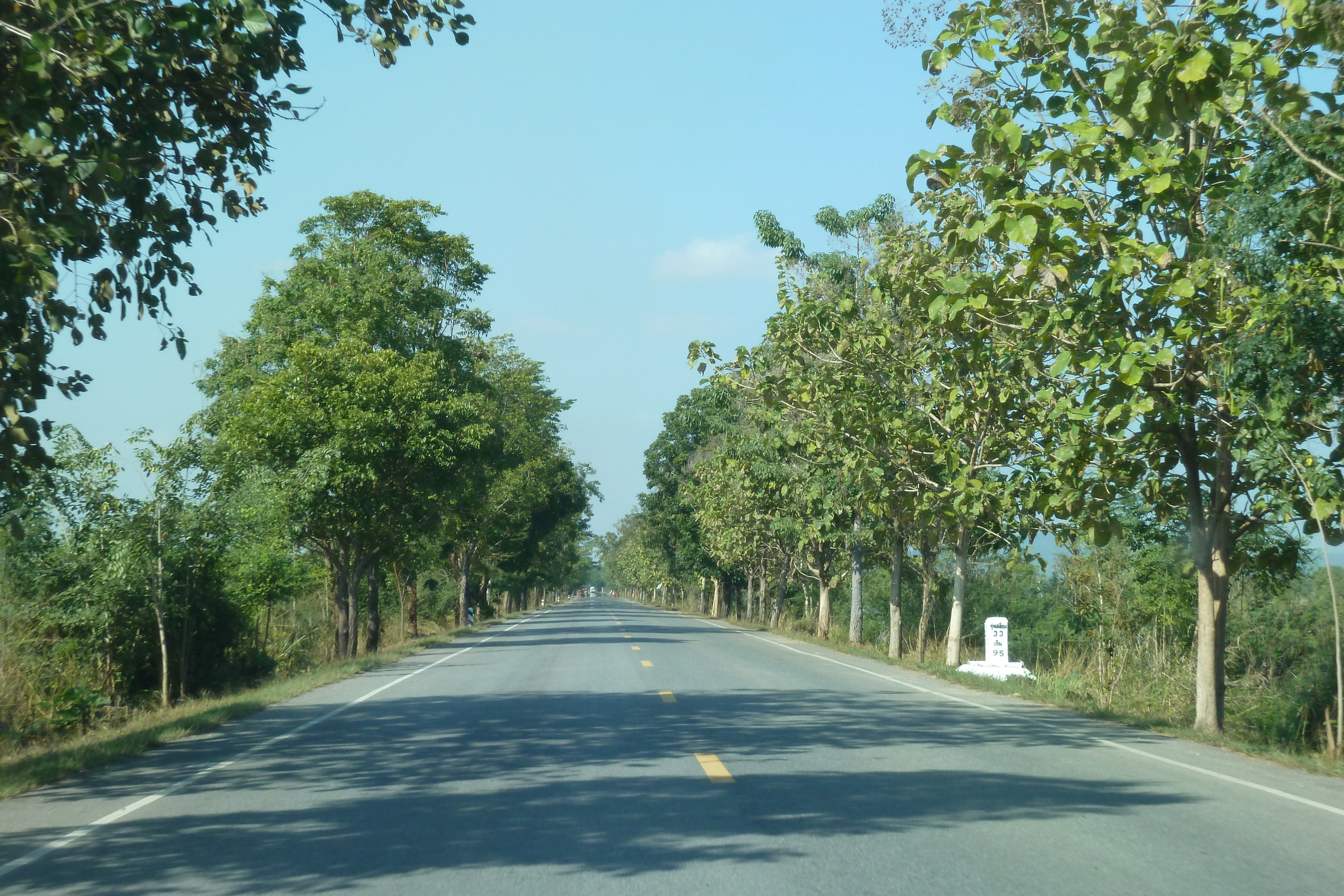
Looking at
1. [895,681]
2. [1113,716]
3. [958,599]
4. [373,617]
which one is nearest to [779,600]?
[373,617]

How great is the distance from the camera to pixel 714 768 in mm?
10383

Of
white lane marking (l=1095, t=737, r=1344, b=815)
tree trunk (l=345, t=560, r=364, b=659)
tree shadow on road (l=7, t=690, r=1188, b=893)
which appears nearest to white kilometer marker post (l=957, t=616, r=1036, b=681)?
tree shadow on road (l=7, t=690, r=1188, b=893)

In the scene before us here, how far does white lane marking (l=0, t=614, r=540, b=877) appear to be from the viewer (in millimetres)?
7340

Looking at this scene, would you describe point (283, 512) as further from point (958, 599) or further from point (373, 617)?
point (958, 599)

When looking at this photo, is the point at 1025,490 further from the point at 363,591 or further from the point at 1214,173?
the point at 363,591

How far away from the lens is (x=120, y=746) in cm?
1219

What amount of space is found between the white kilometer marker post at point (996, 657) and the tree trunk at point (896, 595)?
19.7 feet

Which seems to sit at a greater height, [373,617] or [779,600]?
[779,600]

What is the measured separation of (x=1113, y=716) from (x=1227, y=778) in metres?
5.52

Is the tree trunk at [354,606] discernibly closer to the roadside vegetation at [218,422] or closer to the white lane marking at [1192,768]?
the roadside vegetation at [218,422]

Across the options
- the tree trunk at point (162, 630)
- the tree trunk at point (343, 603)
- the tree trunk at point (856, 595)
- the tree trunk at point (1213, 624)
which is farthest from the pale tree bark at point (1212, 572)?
the tree trunk at point (343, 603)

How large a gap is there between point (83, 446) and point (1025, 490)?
A: 47.1ft

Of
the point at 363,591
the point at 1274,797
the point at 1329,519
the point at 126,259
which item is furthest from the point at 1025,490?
the point at 363,591

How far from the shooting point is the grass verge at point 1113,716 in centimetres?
1186
